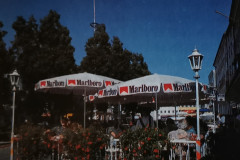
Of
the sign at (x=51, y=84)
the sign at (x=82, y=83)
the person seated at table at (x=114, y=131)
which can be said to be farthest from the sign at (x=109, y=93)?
the sign at (x=51, y=84)

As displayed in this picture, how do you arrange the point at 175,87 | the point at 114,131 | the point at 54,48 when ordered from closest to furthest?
1. the point at 175,87
2. the point at 114,131
3. the point at 54,48

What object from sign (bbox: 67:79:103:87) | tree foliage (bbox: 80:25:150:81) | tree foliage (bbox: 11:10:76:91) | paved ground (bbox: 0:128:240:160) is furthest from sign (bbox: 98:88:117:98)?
tree foliage (bbox: 80:25:150:81)

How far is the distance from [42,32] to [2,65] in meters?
4.07

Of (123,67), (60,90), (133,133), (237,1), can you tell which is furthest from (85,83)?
(237,1)

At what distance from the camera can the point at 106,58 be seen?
24812 mm

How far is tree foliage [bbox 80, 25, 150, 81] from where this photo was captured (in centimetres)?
2438

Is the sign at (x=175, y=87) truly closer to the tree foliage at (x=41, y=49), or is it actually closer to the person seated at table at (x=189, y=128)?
the person seated at table at (x=189, y=128)

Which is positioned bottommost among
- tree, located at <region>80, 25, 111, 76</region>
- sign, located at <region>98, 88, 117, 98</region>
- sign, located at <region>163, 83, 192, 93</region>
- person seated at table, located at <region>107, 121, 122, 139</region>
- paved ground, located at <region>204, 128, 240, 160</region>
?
paved ground, located at <region>204, 128, 240, 160</region>

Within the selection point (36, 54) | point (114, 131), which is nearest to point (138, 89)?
point (114, 131)

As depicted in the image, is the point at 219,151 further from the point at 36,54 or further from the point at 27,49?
the point at 27,49

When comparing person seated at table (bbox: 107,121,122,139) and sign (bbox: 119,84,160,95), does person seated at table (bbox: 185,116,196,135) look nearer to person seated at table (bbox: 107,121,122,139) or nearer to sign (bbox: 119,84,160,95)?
sign (bbox: 119,84,160,95)

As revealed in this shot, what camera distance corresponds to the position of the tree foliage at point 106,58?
80.0 ft

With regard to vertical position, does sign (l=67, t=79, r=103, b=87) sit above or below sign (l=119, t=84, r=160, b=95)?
above

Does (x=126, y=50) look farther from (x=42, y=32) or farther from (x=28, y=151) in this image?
(x=28, y=151)
